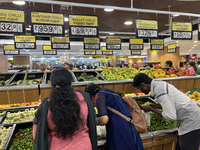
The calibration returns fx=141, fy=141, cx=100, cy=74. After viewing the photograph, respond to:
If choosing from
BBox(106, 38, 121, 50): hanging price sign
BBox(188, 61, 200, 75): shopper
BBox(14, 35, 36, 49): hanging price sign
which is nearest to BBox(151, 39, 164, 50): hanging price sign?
BBox(106, 38, 121, 50): hanging price sign

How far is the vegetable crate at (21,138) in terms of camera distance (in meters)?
2.44

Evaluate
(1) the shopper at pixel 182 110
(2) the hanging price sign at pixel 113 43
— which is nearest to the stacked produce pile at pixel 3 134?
(1) the shopper at pixel 182 110

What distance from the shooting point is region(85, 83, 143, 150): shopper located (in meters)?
1.94

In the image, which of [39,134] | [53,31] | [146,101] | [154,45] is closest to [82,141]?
[39,134]

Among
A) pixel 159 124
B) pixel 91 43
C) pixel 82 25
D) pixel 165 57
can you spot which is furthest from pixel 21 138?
pixel 165 57

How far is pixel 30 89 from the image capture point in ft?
12.0

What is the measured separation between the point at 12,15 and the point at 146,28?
4.60 m

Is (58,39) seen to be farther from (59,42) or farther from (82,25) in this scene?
(82,25)

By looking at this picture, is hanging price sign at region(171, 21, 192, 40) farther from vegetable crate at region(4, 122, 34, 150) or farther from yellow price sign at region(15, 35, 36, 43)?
yellow price sign at region(15, 35, 36, 43)

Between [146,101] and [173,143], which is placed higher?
[146,101]

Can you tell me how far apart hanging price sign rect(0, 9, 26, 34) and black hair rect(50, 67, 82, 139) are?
3286 mm

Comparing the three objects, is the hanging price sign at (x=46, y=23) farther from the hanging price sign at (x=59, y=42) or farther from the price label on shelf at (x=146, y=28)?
the hanging price sign at (x=59, y=42)

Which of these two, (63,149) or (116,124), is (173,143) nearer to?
(116,124)

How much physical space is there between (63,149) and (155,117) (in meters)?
2.19
